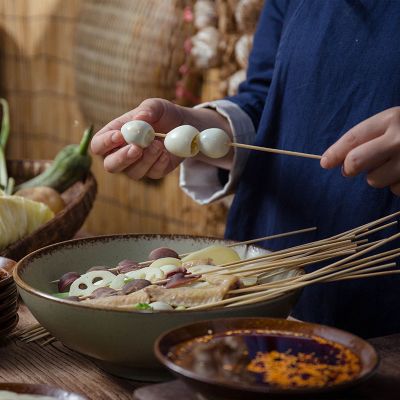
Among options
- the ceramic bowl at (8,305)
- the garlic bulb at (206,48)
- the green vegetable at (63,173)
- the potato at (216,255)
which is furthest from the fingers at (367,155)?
the garlic bulb at (206,48)

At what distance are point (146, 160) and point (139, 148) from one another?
3.6 inches

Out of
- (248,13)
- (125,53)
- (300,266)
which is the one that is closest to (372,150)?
(300,266)

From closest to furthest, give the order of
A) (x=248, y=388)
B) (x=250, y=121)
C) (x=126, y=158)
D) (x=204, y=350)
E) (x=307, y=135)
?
(x=248, y=388) < (x=204, y=350) < (x=126, y=158) < (x=307, y=135) < (x=250, y=121)

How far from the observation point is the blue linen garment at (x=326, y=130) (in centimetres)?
157

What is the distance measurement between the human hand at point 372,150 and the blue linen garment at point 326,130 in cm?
34

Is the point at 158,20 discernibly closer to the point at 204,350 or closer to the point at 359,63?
the point at 359,63

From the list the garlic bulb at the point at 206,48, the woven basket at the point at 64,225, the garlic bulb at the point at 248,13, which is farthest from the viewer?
the garlic bulb at the point at 206,48

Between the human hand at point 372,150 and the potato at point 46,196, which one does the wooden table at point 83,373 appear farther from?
the potato at point 46,196

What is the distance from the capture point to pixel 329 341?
97 centimetres

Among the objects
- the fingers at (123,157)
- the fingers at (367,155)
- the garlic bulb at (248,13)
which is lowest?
the fingers at (123,157)

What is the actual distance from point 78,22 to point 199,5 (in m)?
0.88

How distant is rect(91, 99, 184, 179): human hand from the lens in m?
1.50

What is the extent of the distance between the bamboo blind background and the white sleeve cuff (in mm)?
1950

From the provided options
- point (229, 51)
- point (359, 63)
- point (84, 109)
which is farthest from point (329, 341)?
point (84, 109)
